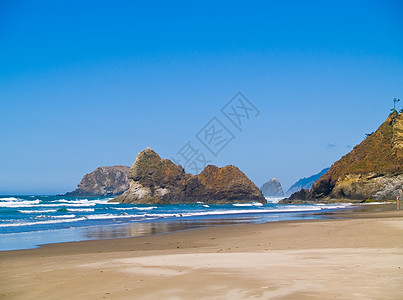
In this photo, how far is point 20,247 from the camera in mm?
14914

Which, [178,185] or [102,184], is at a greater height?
[102,184]

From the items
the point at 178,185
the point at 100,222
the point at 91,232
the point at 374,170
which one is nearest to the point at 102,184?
the point at 178,185

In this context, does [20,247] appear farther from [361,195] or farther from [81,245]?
[361,195]

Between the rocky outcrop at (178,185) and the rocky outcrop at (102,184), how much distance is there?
220 ft

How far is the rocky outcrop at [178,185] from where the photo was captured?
9212 cm

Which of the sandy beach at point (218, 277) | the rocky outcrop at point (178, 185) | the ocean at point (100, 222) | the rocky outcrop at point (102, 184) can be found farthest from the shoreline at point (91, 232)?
the rocky outcrop at point (102, 184)

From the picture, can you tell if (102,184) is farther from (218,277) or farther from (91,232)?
(218,277)

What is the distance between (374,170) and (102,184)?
118233mm

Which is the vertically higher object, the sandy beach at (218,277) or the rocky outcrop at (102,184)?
the rocky outcrop at (102,184)

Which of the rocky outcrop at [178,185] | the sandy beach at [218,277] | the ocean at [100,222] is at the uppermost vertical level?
the rocky outcrop at [178,185]

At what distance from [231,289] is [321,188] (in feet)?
289

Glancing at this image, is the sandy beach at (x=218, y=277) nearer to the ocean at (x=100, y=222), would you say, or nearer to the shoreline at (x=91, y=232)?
the shoreline at (x=91, y=232)

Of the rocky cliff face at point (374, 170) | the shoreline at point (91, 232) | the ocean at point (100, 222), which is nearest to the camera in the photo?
the shoreline at point (91, 232)

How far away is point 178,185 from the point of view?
95.6 meters
